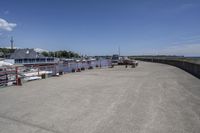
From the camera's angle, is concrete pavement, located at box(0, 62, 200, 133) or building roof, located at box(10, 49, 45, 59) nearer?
concrete pavement, located at box(0, 62, 200, 133)

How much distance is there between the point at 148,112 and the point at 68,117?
9.29 feet

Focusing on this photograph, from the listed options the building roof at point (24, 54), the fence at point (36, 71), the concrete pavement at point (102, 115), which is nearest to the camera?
the concrete pavement at point (102, 115)

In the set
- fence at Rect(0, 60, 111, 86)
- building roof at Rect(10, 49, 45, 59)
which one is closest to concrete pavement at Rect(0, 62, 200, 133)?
fence at Rect(0, 60, 111, 86)

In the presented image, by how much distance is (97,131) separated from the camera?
15.3 ft

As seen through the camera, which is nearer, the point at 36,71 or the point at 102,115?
the point at 102,115

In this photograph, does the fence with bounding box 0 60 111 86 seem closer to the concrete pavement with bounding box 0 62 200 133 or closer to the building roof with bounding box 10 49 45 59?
the concrete pavement with bounding box 0 62 200 133

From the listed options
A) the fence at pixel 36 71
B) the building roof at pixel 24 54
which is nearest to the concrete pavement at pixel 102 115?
the fence at pixel 36 71

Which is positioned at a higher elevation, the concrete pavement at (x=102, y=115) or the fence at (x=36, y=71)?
the fence at (x=36, y=71)

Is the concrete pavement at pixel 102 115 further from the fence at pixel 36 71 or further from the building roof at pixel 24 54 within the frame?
the building roof at pixel 24 54

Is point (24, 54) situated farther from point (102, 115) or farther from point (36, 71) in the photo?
point (102, 115)

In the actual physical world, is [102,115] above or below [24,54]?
below

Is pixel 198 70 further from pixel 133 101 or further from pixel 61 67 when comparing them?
pixel 61 67

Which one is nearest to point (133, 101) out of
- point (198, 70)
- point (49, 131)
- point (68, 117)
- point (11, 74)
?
point (68, 117)

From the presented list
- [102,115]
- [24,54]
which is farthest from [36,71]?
[24,54]
